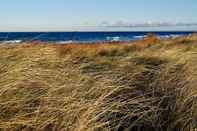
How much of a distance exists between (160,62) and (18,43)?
169cm

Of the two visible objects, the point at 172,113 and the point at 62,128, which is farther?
the point at 172,113

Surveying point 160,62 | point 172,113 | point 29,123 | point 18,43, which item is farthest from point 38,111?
point 160,62

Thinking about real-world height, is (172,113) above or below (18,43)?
below

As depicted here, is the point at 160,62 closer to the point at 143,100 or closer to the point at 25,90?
the point at 143,100

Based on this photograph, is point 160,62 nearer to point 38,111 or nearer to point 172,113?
point 172,113

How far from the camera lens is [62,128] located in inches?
153

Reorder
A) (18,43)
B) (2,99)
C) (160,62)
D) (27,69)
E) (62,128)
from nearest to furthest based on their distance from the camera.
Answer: (62,128) → (2,99) → (27,69) → (18,43) → (160,62)

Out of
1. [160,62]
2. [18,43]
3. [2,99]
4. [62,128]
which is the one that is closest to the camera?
[62,128]

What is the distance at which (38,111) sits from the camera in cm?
399

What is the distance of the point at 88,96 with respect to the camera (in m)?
4.28

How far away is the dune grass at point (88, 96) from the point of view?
13.0ft

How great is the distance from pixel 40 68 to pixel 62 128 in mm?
978

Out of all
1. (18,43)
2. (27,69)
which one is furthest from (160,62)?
(27,69)

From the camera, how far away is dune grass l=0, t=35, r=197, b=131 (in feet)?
13.0
